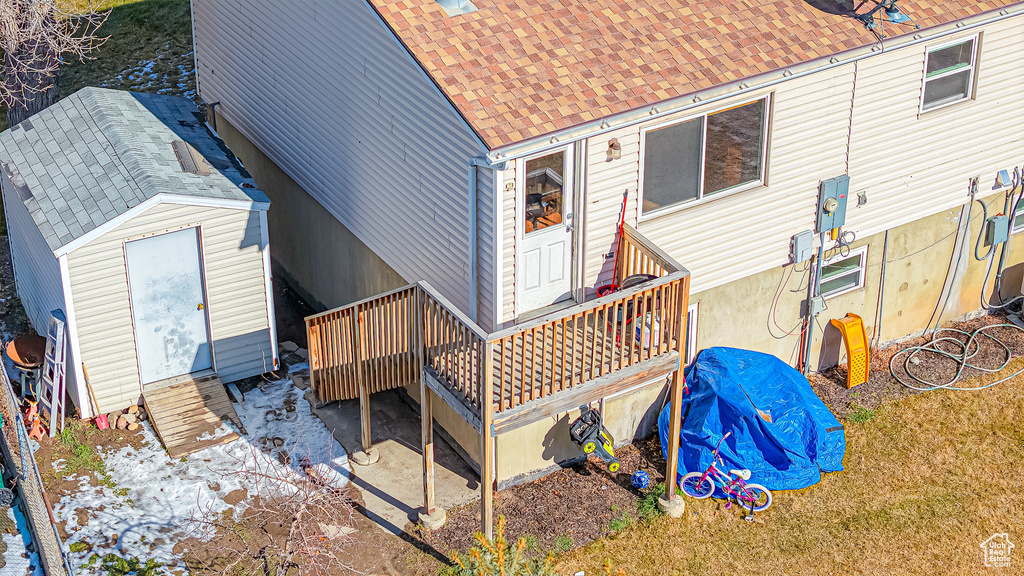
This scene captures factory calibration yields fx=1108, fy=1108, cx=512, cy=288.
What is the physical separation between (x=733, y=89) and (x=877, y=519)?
5384 mm

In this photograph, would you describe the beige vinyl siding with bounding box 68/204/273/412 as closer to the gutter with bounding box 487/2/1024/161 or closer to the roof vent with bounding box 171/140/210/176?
the roof vent with bounding box 171/140/210/176

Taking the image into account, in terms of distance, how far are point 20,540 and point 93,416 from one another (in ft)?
7.16

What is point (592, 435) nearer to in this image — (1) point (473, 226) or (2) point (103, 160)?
(1) point (473, 226)

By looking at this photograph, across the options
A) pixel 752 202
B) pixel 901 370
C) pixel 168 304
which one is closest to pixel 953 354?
pixel 901 370

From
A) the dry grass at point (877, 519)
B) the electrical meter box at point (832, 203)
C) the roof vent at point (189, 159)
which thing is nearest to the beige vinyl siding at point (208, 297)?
the roof vent at point (189, 159)

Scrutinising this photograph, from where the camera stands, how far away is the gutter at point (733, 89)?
11.6 meters

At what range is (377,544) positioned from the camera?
12.7m

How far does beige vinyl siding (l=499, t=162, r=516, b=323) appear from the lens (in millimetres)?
11828

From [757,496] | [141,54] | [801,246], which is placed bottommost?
[757,496]

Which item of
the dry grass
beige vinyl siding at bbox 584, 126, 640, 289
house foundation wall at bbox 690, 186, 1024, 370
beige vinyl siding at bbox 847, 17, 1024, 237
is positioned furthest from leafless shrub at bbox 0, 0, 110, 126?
the dry grass

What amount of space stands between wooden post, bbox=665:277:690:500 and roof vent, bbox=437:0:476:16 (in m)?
3.85

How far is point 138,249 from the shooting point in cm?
1391

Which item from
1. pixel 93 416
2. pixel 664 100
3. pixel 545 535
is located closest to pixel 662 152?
pixel 664 100

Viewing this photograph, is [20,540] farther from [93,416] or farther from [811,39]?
[811,39]
